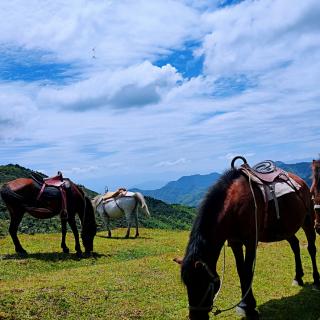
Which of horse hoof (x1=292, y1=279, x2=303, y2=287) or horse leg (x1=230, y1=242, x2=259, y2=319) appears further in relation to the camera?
horse hoof (x1=292, y1=279, x2=303, y2=287)

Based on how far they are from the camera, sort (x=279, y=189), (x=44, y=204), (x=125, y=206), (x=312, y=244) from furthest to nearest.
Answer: (x=125, y=206) < (x=44, y=204) < (x=312, y=244) < (x=279, y=189)

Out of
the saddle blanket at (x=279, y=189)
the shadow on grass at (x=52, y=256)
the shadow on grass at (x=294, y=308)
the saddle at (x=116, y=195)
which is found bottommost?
the shadow on grass at (x=294, y=308)

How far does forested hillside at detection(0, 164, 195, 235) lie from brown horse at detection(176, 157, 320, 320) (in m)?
21.5

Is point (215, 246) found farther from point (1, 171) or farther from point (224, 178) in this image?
point (1, 171)

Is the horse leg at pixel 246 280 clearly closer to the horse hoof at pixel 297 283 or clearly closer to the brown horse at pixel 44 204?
the horse hoof at pixel 297 283

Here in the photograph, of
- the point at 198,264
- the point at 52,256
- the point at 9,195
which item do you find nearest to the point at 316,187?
the point at 198,264

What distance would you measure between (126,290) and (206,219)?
4.00 meters

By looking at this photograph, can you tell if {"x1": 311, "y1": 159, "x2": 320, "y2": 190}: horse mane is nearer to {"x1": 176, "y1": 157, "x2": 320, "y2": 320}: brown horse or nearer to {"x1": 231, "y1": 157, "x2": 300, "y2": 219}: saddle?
{"x1": 231, "y1": 157, "x2": 300, "y2": 219}: saddle

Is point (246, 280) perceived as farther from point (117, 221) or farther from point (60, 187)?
point (117, 221)

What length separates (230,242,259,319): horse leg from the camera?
7.50 meters

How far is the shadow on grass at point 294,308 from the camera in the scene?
7.97m

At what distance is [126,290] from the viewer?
397 inches

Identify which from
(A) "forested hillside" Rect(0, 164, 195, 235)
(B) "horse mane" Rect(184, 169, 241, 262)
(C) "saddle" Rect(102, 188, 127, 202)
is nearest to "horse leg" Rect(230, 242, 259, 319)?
(B) "horse mane" Rect(184, 169, 241, 262)

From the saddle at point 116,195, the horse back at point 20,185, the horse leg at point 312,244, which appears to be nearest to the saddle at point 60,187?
the horse back at point 20,185
